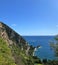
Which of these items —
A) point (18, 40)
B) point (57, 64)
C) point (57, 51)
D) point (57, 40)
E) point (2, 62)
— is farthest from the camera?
point (18, 40)

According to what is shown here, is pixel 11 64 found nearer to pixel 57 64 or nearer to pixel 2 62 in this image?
pixel 2 62

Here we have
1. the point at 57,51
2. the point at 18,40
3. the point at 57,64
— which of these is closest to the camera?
the point at 57,51

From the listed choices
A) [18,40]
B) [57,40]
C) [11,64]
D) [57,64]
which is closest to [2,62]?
[11,64]

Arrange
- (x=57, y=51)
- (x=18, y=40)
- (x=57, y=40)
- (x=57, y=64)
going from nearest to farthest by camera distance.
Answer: (x=57, y=51) < (x=57, y=40) < (x=57, y=64) < (x=18, y=40)

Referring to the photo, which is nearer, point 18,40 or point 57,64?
point 57,64

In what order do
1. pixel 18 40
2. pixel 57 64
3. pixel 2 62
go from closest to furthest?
pixel 2 62
pixel 57 64
pixel 18 40

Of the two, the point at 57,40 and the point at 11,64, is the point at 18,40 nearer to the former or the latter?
the point at 57,40

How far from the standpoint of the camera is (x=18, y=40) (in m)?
84.3

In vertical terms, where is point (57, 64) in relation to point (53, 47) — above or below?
below

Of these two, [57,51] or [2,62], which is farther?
[57,51]

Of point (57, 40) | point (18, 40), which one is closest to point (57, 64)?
point (57, 40)

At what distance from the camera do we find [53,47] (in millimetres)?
31812

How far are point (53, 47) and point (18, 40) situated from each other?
53.2 meters

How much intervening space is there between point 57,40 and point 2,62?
18.5 meters
